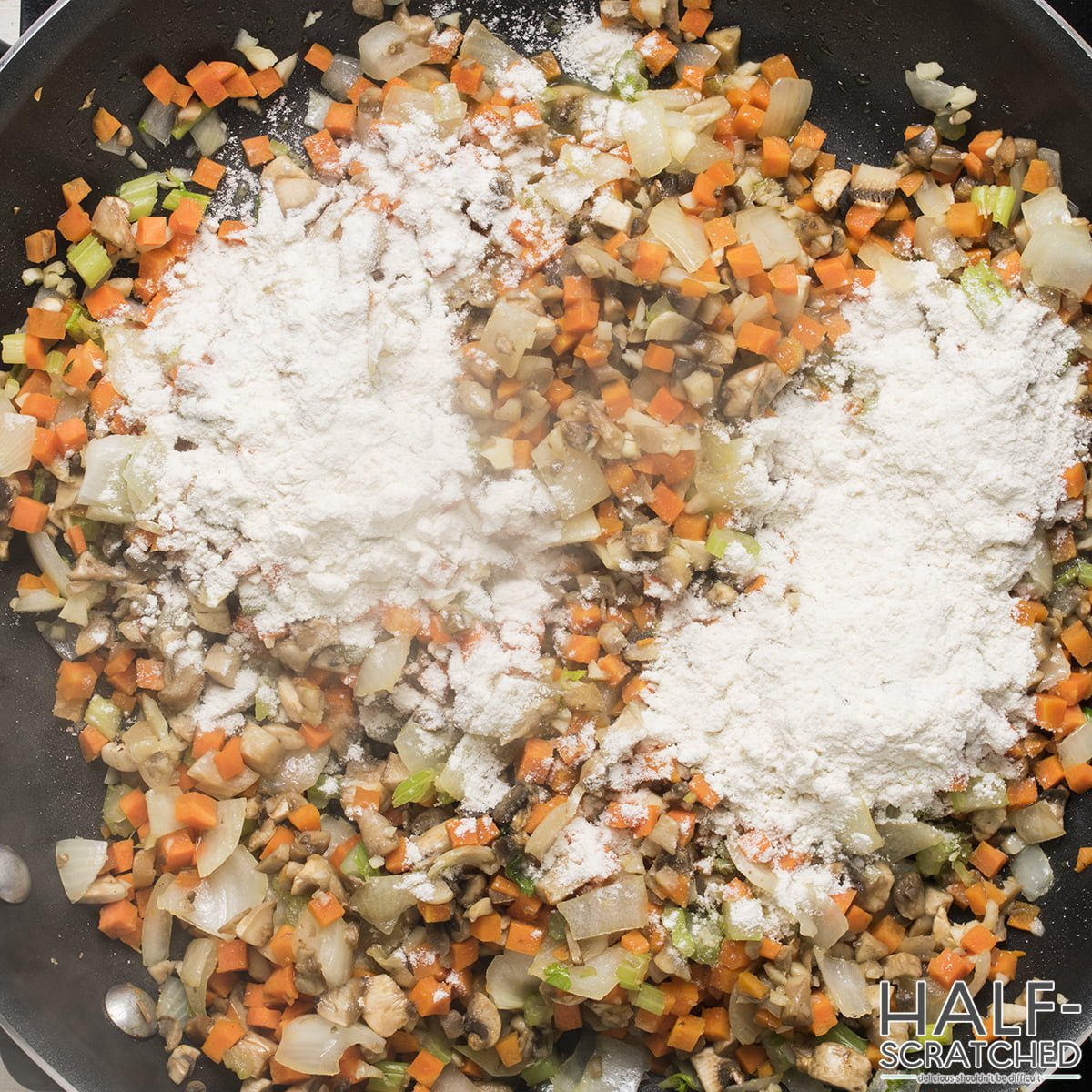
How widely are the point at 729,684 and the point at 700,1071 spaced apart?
3.41 ft

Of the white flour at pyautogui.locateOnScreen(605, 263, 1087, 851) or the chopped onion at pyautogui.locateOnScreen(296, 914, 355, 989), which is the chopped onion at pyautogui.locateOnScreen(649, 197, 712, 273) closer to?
the white flour at pyautogui.locateOnScreen(605, 263, 1087, 851)

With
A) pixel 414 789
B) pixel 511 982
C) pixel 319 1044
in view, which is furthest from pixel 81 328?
pixel 511 982

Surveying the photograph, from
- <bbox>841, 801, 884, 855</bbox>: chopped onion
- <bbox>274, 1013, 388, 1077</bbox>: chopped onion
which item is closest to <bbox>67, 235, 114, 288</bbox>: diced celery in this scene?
<bbox>274, 1013, 388, 1077</bbox>: chopped onion

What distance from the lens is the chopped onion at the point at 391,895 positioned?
2.50m

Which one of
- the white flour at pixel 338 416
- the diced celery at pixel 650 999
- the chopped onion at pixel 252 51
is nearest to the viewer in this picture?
the white flour at pixel 338 416

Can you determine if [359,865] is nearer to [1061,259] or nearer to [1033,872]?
[1033,872]

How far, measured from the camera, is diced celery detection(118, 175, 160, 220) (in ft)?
8.89

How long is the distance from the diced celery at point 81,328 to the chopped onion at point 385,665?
1.13 meters

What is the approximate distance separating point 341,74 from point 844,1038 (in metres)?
2.95

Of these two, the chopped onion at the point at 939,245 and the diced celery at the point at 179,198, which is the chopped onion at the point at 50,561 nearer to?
the diced celery at the point at 179,198

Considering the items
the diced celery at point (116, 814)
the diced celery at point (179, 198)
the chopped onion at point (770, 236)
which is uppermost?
the chopped onion at point (770, 236)

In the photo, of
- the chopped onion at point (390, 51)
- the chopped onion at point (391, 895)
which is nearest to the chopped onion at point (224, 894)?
the chopped onion at point (391, 895)

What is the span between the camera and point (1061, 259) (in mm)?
2588

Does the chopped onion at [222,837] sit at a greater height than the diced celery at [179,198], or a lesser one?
lesser
